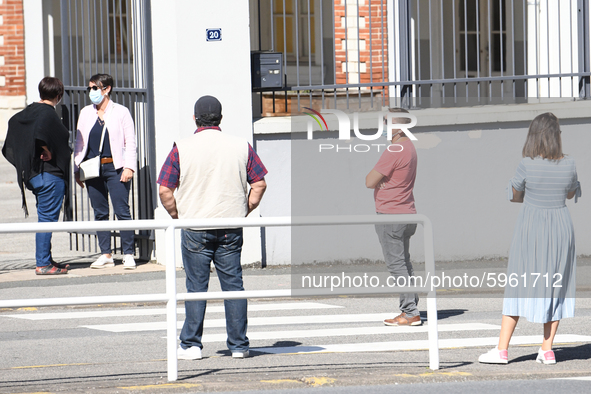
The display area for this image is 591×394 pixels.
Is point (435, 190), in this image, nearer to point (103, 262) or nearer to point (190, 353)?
point (103, 262)

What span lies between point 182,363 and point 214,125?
5.42 ft

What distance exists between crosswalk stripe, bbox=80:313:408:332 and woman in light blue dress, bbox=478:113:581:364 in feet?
6.63

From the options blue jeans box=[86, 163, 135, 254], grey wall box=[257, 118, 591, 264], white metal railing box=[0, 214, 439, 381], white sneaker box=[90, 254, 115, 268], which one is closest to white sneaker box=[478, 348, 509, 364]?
white metal railing box=[0, 214, 439, 381]

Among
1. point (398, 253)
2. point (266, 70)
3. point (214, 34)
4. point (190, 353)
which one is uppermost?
point (214, 34)

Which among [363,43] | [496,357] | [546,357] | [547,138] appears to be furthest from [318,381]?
[363,43]

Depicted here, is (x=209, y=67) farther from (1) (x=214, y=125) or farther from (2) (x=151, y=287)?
(1) (x=214, y=125)

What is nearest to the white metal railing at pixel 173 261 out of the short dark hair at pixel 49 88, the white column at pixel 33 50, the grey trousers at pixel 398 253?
the grey trousers at pixel 398 253

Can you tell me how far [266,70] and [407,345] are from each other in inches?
179

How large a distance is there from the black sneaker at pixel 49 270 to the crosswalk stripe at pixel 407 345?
157 inches

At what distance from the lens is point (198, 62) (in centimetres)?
1012

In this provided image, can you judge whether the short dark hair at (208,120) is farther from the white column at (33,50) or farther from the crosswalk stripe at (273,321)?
the white column at (33,50)

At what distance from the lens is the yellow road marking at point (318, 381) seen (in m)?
5.53

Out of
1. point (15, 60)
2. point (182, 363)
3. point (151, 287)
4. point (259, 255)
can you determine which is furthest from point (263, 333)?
point (15, 60)

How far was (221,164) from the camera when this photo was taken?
620 centimetres
